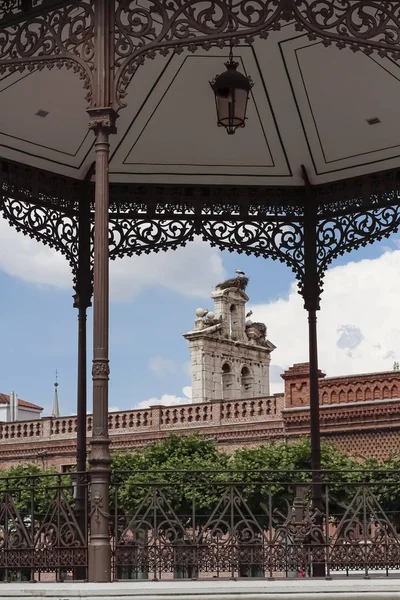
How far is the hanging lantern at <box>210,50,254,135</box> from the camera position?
8.79 meters

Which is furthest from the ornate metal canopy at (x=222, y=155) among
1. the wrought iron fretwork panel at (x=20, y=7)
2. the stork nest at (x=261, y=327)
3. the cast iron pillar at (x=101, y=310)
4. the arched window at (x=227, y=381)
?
the stork nest at (x=261, y=327)

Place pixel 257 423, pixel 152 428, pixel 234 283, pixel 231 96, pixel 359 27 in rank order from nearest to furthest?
pixel 359 27
pixel 231 96
pixel 257 423
pixel 152 428
pixel 234 283

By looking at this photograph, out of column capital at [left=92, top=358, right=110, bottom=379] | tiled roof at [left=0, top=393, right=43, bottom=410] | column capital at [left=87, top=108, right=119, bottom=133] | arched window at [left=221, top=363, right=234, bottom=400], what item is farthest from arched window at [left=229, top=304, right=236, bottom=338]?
column capital at [left=92, top=358, right=110, bottom=379]

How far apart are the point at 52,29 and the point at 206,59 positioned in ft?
7.59

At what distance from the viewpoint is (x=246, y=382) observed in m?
48.6

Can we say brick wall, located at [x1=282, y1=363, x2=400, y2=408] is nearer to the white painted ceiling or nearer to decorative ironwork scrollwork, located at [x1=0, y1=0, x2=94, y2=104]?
Answer: the white painted ceiling

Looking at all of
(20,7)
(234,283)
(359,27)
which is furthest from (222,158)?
(234,283)

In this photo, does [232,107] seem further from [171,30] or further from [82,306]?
[82,306]

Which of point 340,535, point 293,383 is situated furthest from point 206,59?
point 293,383

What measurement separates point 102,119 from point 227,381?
40482 millimetres

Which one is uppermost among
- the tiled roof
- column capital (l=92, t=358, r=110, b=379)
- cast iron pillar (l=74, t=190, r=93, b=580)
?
the tiled roof

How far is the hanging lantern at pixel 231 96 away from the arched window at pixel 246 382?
39565mm

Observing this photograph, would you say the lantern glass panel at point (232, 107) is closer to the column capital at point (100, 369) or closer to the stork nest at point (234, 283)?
the column capital at point (100, 369)

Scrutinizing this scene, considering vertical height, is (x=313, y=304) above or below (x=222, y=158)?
below
